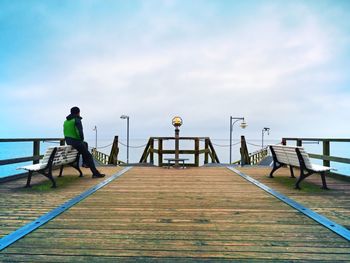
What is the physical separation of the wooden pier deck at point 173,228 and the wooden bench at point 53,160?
0.51m

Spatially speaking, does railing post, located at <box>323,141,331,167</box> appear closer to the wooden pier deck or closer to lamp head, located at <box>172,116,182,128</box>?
the wooden pier deck

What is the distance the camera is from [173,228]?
2684 millimetres

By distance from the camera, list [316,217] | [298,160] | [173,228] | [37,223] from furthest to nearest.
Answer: [298,160]
[316,217]
[37,223]
[173,228]

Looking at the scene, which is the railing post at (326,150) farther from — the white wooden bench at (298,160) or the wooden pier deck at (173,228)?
the wooden pier deck at (173,228)

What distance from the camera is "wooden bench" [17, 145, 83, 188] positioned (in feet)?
16.1

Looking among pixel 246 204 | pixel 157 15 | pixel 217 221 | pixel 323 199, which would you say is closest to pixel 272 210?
pixel 246 204

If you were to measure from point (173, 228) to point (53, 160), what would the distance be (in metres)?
3.58

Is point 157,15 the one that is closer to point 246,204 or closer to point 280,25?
point 280,25

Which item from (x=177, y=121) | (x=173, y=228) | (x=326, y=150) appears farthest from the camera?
(x=177, y=121)

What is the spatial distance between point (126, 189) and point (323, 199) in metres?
3.46

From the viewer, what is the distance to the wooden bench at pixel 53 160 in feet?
16.1

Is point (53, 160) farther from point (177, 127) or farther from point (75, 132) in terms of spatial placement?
point (177, 127)

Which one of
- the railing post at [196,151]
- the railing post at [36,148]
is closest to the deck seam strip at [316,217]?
the railing post at [196,151]

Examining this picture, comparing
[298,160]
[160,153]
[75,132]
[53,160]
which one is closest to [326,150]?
[298,160]
